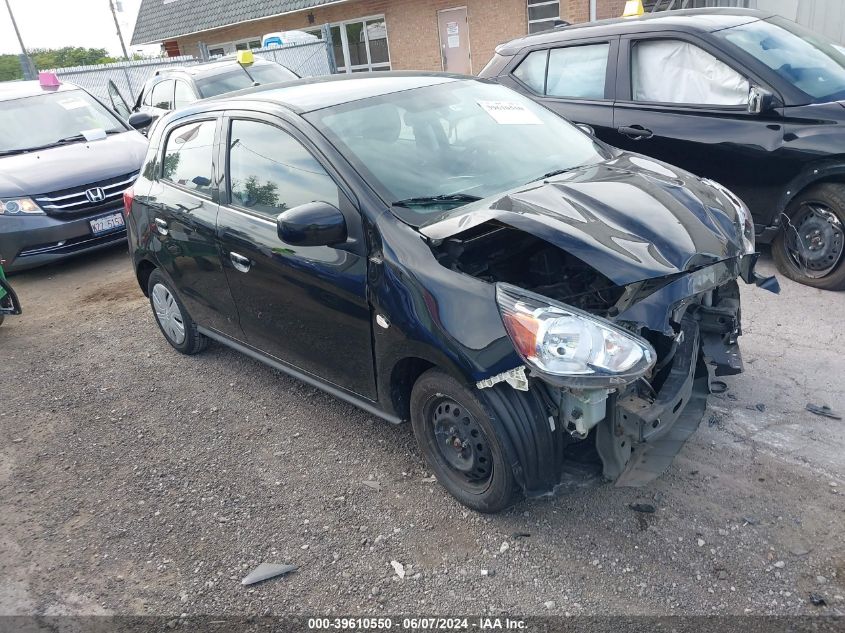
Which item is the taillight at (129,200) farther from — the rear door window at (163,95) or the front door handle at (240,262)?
the rear door window at (163,95)

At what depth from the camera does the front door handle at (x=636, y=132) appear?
551 cm

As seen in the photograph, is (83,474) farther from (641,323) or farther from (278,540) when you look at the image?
(641,323)

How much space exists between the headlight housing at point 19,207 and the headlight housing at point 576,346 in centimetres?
632

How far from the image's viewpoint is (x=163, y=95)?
10.5 meters

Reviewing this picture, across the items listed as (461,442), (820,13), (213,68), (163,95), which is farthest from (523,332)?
(820,13)

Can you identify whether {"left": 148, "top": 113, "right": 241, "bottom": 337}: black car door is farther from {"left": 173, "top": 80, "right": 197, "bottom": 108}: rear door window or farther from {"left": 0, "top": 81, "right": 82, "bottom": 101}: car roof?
{"left": 173, "top": 80, "right": 197, "bottom": 108}: rear door window

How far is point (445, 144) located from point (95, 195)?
17.3ft

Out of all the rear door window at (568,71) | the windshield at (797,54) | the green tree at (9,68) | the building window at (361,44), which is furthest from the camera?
the green tree at (9,68)

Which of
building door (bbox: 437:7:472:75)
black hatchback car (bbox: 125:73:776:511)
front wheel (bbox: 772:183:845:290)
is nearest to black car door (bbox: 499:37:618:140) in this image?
front wheel (bbox: 772:183:845:290)

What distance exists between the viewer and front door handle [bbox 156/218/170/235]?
4555mm

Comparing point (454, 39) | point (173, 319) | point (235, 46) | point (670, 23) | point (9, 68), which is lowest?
point (173, 319)

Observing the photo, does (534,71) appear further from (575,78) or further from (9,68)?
(9,68)

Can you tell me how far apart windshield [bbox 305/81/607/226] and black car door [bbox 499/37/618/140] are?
6.54ft

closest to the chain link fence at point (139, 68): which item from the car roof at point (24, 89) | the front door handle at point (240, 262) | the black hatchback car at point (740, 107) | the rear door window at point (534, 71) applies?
the car roof at point (24, 89)
